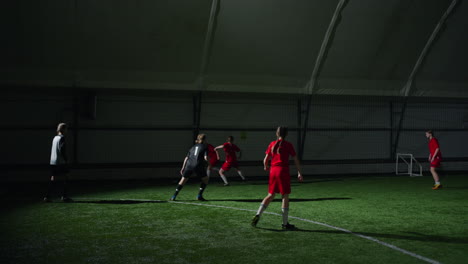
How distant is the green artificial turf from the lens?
6195mm

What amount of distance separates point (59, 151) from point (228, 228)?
569 centimetres

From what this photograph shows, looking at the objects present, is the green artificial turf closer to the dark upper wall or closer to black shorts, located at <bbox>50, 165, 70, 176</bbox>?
Answer: black shorts, located at <bbox>50, 165, 70, 176</bbox>

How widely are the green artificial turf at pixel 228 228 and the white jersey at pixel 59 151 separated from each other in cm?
110

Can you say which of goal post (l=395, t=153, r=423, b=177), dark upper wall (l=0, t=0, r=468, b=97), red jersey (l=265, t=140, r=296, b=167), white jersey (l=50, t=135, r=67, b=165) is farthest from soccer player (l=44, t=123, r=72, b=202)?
goal post (l=395, t=153, r=423, b=177)

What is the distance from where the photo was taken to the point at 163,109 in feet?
62.4

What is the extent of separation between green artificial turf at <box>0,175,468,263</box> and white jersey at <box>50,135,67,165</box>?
1.10m

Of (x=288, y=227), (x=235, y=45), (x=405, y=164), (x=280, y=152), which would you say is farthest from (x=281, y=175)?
(x=405, y=164)

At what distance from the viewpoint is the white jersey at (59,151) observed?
11.3m

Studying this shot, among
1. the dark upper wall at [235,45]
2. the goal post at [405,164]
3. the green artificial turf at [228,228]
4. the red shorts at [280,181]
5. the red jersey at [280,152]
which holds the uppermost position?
the dark upper wall at [235,45]

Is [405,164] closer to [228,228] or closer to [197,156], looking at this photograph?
[197,156]

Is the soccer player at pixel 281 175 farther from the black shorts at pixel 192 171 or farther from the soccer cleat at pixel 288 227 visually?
the black shorts at pixel 192 171

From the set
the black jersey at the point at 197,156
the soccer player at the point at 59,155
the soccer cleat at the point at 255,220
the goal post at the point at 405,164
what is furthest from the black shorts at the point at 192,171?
the goal post at the point at 405,164

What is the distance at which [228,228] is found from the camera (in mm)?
8094

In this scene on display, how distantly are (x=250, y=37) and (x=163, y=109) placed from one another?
493 cm
